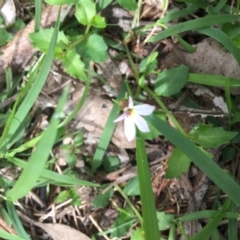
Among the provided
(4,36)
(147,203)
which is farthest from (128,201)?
(4,36)

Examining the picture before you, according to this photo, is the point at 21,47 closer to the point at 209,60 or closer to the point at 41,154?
the point at 209,60

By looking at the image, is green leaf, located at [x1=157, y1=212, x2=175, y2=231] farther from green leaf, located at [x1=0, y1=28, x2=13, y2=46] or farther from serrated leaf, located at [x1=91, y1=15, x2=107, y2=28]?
green leaf, located at [x1=0, y1=28, x2=13, y2=46]

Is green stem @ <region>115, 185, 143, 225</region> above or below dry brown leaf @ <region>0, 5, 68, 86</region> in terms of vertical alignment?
below

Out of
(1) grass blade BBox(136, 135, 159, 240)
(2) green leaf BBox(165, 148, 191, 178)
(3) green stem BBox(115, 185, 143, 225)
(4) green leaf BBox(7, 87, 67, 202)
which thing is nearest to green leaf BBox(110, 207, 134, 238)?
(3) green stem BBox(115, 185, 143, 225)

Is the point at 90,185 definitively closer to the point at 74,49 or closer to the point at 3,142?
the point at 3,142

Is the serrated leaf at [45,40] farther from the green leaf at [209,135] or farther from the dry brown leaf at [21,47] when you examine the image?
the green leaf at [209,135]

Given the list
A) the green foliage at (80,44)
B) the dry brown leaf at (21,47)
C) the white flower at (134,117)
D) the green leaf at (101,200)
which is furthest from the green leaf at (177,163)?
the dry brown leaf at (21,47)
